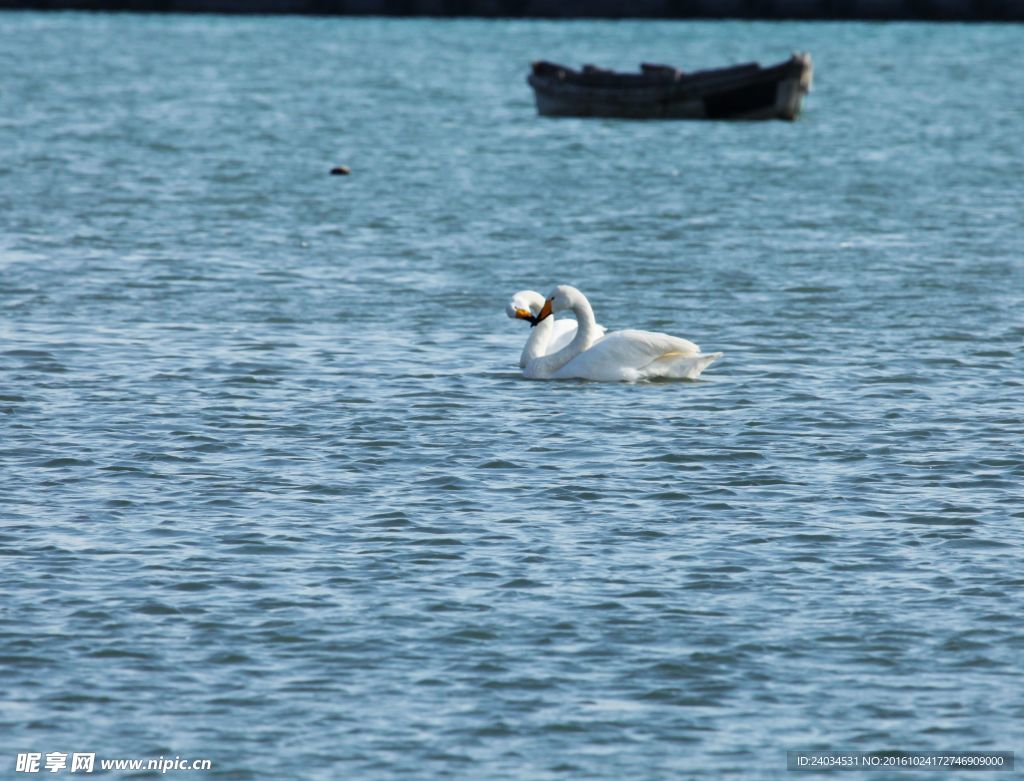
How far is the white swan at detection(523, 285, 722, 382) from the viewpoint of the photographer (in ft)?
64.0

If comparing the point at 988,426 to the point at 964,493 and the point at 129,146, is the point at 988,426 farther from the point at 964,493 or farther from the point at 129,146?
the point at 129,146

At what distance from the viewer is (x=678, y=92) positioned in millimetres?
55562

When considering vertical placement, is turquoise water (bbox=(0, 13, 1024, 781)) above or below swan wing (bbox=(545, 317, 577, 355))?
below

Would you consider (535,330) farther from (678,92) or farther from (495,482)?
(678,92)

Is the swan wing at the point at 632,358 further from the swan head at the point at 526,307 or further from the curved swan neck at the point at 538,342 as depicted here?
the swan head at the point at 526,307

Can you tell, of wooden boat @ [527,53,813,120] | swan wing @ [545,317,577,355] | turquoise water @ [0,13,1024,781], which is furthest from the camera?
wooden boat @ [527,53,813,120]

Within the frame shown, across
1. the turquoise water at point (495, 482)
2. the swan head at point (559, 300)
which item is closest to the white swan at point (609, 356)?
the swan head at point (559, 300)

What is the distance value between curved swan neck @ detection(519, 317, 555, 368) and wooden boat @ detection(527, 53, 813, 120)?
36.1 meters

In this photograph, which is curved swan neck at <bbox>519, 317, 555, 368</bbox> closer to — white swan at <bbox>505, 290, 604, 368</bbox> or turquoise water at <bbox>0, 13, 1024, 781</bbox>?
white swan at <bbox>505, 290, 604, 368</bbox>

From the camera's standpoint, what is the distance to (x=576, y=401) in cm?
1898

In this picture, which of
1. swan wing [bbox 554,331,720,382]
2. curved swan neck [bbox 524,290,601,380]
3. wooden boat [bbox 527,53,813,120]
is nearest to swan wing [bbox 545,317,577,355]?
curved swan neck [bbox 524,290,601,380]

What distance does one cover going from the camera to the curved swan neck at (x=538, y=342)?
19953 mm

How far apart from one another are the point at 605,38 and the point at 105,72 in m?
45.8

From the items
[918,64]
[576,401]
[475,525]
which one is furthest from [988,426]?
[918,64]
